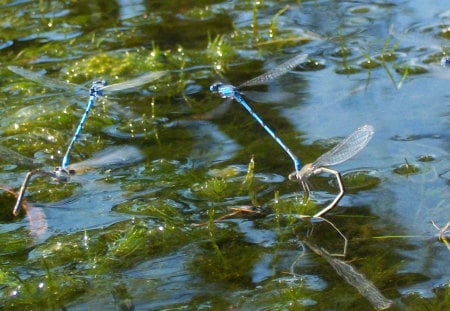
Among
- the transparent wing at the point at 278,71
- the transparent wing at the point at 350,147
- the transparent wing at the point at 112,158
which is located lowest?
the transparent wing at the point at 112,158

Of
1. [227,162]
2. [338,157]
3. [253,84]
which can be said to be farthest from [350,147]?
[253,84]

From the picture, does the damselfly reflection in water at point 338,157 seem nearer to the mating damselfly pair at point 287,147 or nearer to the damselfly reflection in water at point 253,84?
the mating damselfly pair at point 287,147

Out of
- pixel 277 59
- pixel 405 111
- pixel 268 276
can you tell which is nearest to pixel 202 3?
pixel 277 59

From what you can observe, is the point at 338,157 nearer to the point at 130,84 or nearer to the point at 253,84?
the point at 253,84

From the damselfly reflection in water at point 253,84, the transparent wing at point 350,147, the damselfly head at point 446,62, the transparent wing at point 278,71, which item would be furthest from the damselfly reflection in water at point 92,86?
the damselfly head at point 446,62

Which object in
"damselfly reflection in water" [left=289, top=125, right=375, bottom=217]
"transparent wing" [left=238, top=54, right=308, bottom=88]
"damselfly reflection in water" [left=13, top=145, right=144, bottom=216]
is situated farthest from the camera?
"transparent wing" [left=238, top=54, right=308, bottom=88]

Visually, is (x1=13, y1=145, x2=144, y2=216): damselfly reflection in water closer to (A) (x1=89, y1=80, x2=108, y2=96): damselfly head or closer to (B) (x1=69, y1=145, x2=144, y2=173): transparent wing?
(B) (x1=69, y1=145, x2=144, y2=173): transparent wing

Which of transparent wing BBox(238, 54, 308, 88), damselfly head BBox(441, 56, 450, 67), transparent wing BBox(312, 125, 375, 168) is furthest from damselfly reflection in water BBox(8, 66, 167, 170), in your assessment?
damselfly head BBox(441, 56, 450, 67)
